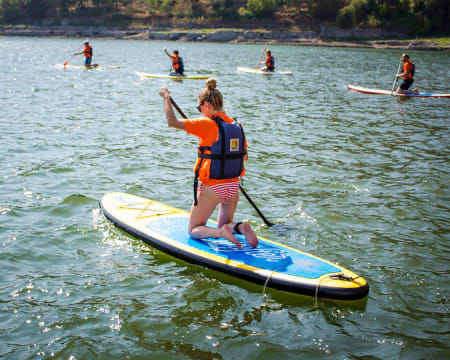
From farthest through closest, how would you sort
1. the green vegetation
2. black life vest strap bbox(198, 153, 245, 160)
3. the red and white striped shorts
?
the green vegetation → the red and white striped shorts → black life vest strap bbox(198, 153, 245, 160)

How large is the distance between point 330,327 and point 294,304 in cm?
53

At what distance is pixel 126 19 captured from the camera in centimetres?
10862

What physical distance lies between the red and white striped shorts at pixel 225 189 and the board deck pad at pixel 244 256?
0.72m

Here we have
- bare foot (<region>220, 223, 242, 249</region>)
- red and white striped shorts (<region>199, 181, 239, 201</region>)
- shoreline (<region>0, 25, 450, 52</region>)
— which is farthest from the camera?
shoreline (<region>0, 25, 450, 52</region>)

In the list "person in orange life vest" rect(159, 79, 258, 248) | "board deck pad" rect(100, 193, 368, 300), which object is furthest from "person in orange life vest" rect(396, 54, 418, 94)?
"person in orange life vest" rect(159, 79, 258, 248)

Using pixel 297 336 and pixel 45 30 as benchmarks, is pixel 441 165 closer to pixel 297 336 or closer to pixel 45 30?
pixel 297 336

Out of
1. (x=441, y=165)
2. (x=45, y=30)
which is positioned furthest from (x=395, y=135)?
(x=45, y=30)

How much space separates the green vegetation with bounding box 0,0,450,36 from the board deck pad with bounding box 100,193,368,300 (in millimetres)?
81219

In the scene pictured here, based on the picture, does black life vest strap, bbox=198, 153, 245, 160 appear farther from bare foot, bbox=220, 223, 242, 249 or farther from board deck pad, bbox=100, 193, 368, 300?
board deck pad, bbox=100, 193, 368, 300

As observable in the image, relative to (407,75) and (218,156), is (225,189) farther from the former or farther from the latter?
(407,75)

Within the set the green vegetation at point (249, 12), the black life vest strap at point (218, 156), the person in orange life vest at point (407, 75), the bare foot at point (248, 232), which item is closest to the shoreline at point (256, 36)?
the green vegetation at point (249, 12)

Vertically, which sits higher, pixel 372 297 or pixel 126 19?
pixel 126 19

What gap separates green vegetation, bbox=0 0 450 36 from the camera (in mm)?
79750

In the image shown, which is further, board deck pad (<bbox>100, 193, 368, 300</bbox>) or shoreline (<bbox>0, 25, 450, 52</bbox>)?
shoreline (<bbox>0, 25, 450, 52</bbox>)
